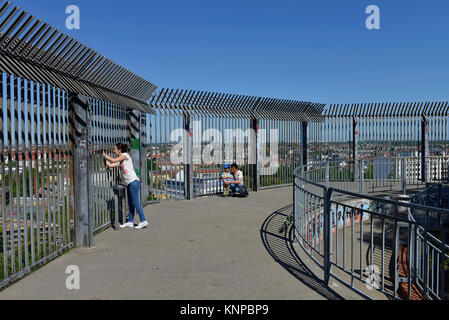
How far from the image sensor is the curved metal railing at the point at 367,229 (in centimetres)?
425

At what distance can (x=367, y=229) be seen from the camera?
410 inches

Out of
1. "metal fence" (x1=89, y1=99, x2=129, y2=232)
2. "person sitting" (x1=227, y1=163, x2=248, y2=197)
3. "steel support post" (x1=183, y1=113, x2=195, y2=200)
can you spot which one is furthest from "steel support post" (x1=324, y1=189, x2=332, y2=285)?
"person sitting" (x1=227, y1=163, x2=248, y2=197)

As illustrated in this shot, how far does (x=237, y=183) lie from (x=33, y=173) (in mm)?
7712

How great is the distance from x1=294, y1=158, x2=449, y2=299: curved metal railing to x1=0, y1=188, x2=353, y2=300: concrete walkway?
525 millimetres

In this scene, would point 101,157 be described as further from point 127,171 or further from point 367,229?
point 367,229

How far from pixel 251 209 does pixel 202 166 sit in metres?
2.56

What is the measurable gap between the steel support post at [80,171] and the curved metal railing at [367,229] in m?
3.52

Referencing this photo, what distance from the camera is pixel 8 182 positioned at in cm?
455

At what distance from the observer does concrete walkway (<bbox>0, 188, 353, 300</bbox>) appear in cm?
448

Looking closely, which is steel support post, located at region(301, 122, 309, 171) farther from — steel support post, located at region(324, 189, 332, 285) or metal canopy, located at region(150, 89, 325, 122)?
steel support post, located at region(324, 189, 332, 285)

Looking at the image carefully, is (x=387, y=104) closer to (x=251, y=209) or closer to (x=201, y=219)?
(x=251, y=209)
